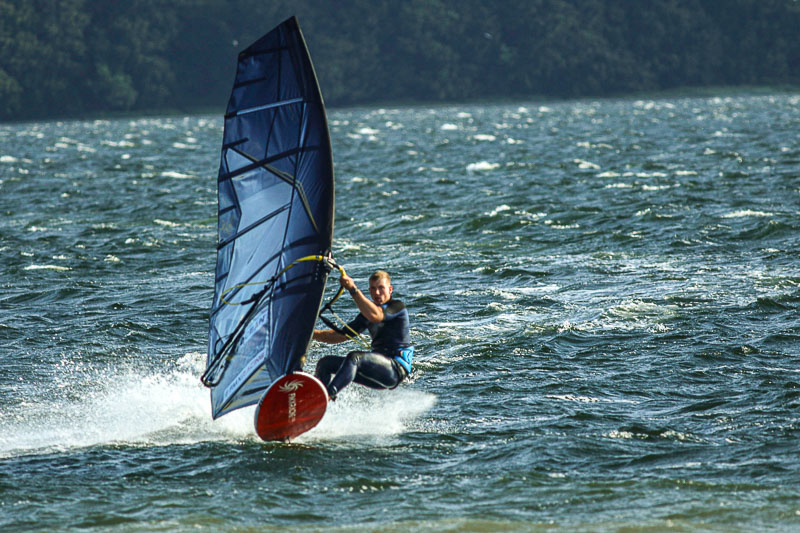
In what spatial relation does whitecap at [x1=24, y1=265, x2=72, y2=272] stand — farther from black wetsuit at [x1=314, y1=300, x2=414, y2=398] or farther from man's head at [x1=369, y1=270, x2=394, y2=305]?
man's head at [x1=369, y1=270, x2=394, y2=305]

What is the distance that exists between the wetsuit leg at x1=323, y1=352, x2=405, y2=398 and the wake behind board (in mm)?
274

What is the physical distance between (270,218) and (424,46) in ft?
446

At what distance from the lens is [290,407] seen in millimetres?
10453

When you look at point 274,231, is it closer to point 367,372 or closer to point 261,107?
point 261,107

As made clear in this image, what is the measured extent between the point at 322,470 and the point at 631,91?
135 metres

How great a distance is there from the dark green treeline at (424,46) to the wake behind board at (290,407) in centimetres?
12117

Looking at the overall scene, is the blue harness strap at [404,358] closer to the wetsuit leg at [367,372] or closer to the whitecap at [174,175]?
the wetsuit leg at [367,372]

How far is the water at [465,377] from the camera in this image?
9.19 meters

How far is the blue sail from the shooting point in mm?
10328

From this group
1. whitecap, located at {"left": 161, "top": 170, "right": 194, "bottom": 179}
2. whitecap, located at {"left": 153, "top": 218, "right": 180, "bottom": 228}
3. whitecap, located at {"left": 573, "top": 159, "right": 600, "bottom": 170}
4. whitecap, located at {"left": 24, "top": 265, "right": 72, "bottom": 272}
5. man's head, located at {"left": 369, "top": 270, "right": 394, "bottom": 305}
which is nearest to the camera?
man's head, located at {"left": 369, "top": 270, "right": 394, "bottom": 305}

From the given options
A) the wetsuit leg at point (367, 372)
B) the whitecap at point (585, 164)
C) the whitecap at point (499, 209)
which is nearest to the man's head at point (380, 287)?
the wetsuit leg at point (367, 372)

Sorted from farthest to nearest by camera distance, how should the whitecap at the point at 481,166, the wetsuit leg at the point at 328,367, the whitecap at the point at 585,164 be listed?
1. the whitecap at the point at 481,166
2. the whitecap at the point at 585,164
3. the wetsuit leg at the point at 328,367

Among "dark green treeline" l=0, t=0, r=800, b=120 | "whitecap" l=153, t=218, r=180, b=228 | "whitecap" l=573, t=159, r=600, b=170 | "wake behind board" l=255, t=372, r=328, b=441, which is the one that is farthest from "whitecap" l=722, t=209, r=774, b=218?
"dark green treeline" l=0, t=0, r=800, b=120

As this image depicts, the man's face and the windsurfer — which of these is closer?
the windsurfer
